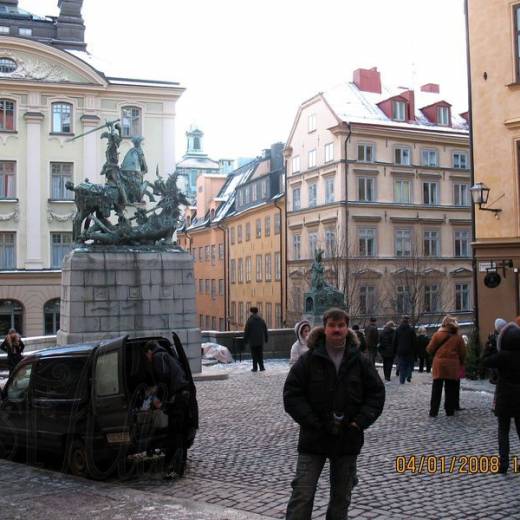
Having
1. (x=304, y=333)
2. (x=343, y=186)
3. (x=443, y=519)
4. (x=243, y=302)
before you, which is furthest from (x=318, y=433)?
(x=243, y=302)

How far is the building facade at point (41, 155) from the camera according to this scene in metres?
37.1

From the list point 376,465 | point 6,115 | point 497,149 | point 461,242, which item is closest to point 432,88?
point 461,242

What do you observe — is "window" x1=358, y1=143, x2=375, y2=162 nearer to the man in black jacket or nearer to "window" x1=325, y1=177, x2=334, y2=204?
"window" x1=325, y1=177, x2=334, y2=204

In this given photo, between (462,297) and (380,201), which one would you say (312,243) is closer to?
(380,201)

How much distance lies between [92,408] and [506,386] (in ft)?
14.3

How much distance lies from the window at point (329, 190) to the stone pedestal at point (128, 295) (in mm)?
24294

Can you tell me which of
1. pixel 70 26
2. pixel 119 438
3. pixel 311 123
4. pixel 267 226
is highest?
pixel 70 26

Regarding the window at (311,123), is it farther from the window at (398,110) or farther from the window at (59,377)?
the window at (59,377)

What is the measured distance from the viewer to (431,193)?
44.6 m

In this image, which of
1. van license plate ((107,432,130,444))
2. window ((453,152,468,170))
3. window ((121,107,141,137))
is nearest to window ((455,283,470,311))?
window ((453,152,468,170))

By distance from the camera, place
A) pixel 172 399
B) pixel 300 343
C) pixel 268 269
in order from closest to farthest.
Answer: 1. pixel 172 399
2. pixel 300 343
3. pixel 268 269

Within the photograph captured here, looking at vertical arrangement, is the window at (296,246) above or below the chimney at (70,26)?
below

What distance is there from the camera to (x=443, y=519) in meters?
6.29
